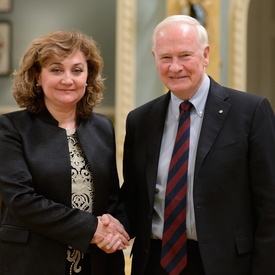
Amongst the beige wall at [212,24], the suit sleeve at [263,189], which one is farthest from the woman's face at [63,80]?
the beige wall at [212,24]

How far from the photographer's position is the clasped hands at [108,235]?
2.23 m

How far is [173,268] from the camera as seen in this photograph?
2.21 m

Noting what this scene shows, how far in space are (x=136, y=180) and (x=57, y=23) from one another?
5608mm

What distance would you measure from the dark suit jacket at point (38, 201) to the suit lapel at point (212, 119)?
A: 1.40 feet

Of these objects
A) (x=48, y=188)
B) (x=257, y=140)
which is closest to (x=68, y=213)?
(x=48, y=188)

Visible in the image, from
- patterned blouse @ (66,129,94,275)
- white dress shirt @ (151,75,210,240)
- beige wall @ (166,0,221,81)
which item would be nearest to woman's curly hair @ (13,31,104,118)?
patterned blouse @ (66,129,94,275)

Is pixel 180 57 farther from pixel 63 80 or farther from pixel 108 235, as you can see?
pixel 108 235

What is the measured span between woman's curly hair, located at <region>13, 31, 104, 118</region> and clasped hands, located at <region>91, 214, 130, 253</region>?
18.0 inches

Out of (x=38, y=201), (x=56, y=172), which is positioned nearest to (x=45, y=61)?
(x=56, y=172)

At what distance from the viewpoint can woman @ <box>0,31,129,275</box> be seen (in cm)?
218

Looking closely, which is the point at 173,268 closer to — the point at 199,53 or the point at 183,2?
the point at 199,53

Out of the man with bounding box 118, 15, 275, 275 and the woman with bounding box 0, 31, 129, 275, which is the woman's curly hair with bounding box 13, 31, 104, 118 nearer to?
the woman with bounding box 0, 31, 129, 275

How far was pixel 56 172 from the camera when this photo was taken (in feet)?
7.25

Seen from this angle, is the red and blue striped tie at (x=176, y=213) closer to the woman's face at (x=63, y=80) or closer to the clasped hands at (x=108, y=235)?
the clasped hands at (x=108, y=235)
